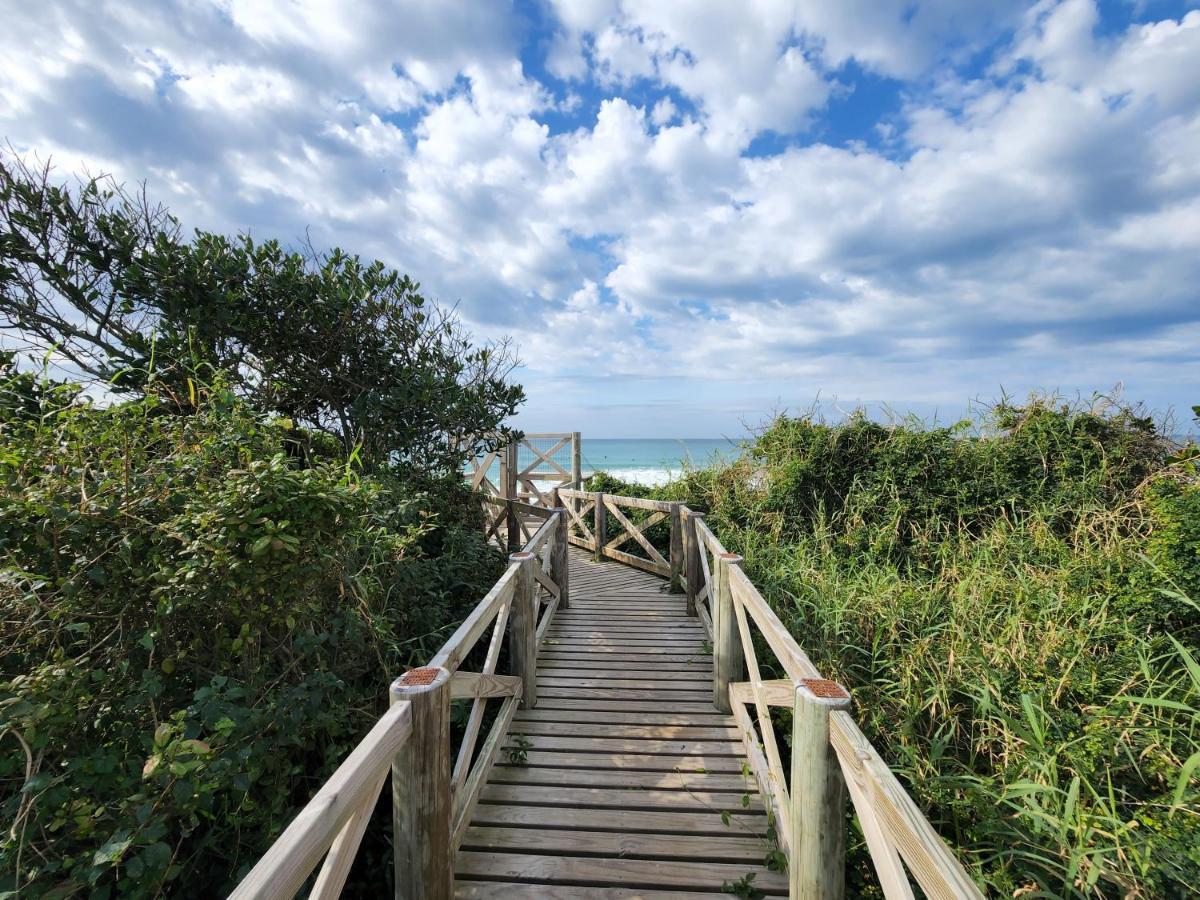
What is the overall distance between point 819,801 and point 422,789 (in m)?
1.32

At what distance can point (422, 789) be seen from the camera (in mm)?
1707

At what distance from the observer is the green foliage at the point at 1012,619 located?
2.16m

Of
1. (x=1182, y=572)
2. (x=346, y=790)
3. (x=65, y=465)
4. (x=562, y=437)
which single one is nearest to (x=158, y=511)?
(x=65, y=465)

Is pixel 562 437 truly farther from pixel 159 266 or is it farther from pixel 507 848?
pixel 507 848

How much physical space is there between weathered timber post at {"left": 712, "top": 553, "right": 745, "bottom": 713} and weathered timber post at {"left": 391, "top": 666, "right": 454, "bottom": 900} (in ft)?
6.71

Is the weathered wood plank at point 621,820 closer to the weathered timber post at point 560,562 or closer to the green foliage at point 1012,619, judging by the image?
the green foliage at point 1012,619

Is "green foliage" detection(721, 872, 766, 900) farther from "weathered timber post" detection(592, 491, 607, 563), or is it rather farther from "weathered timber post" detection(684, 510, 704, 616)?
"weathered timber post" detection(592, 491, 607, 563)

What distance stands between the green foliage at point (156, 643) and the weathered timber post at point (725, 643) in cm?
213

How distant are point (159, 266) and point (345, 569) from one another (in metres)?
3.05

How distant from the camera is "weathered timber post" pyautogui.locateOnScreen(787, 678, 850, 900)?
64.3 inches

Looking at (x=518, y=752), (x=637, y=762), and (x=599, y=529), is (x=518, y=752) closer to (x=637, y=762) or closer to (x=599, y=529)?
(x=637, y=762)

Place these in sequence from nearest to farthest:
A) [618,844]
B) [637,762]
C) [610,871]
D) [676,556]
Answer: [610,871] → [618,844] → [637,762] → [676,556]

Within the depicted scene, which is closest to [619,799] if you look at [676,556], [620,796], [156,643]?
[620,796]

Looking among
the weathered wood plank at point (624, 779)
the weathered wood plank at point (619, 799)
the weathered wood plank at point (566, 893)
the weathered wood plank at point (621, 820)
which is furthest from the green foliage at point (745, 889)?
the weathered wood plank at point (624, 779)
